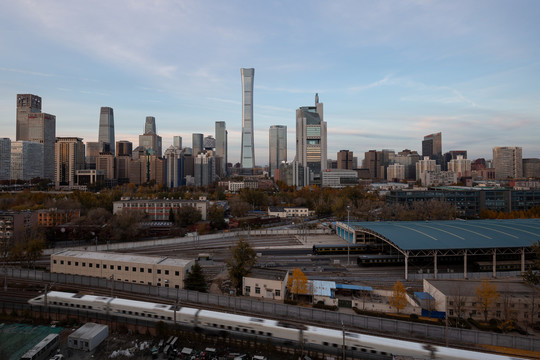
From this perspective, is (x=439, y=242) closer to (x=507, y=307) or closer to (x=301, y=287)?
(x=507, y=307)

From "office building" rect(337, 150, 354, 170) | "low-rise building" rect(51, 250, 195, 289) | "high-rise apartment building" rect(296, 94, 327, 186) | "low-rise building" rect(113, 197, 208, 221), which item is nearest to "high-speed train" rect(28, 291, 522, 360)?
"low-rise building" rect(51, 250, 195, 289)

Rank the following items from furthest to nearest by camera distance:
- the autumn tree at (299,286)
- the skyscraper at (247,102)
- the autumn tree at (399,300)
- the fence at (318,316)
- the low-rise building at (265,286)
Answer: the skyscraper at (247,102)
the low-rise building at (265,286)
the autumn tree at (299,286)
the autumn tree at (399,300)
the fence at (318,316)

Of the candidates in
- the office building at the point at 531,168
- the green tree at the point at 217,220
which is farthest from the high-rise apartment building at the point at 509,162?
the green tree at the point at 217,220

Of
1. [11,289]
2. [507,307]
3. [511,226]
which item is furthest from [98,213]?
[511,226]

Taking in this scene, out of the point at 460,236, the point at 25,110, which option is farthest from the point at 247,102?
the point at 460,236

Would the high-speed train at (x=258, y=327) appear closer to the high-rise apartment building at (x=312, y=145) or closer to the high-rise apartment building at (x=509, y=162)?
the high-rise apartment building at (x=312, y=145)
